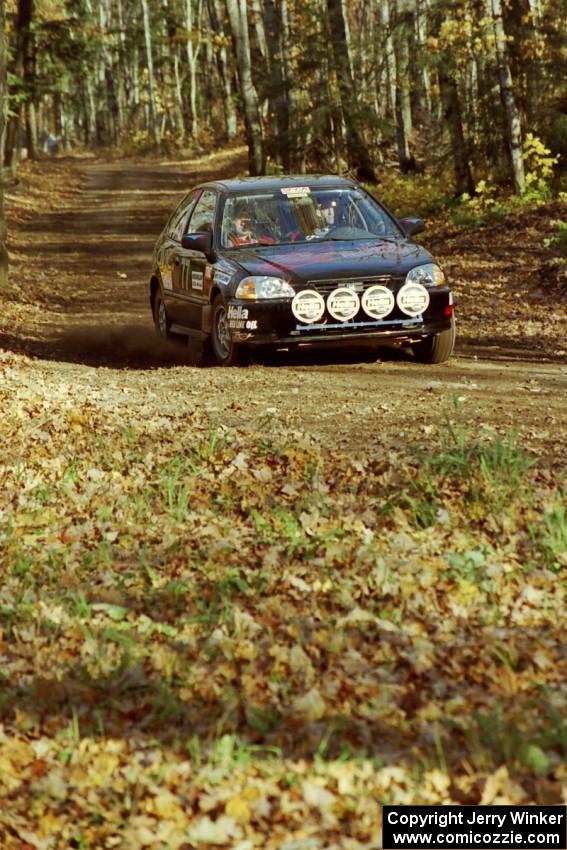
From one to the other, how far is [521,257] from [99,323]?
6.21m

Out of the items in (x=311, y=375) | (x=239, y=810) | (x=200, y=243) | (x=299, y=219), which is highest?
(x=299, y=219)

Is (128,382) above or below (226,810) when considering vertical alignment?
above

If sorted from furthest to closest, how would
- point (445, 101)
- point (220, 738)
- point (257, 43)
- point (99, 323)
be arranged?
point (257, 43) < point (445, 101) < point (99, 323) < point (220, 738)

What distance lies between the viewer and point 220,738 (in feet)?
16.4

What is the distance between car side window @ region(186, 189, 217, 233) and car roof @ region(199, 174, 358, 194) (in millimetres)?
130

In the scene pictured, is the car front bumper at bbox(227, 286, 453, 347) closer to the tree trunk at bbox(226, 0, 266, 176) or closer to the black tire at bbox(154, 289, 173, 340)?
the black tire at bbox(154, 289, 173, 340)

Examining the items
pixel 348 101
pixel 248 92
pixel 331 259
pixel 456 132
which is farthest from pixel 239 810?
pixel 248 92

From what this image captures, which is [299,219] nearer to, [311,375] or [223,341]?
[223,341]

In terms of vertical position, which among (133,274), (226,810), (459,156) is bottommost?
(226,810)

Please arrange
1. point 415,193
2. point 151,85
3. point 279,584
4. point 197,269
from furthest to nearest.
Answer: point 151,85
point 415,193
point 197,269
point 279,584

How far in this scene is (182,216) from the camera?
1356 centimetres

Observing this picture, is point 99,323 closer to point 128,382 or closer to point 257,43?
point 128,382

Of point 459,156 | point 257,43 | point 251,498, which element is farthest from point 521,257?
point 257,43

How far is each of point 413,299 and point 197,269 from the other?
2.43 m
